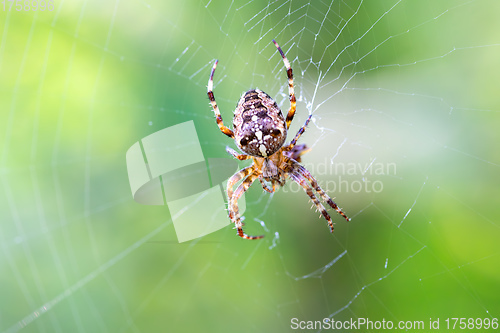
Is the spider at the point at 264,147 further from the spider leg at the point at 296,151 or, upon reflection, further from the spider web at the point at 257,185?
the spider web at the point at 257,185

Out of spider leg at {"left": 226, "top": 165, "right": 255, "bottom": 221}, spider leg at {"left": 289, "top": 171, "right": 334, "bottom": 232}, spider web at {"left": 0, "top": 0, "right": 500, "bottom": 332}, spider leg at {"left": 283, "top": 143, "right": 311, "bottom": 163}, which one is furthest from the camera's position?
spider leg at {"left": 226, "top": 165, "right": 255, "bottom": 221}

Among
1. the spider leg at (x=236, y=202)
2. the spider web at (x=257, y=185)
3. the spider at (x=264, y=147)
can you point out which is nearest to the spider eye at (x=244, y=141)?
the spider at (x=264, y=147)

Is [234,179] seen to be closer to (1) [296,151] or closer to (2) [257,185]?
(2) [257,185]

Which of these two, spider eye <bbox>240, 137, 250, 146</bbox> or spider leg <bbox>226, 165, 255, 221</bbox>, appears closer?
spider eye <bbox>240, 137, 250, 146</bbox>

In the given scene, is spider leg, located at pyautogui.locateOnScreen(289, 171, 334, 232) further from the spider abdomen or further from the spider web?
the spider abdomen

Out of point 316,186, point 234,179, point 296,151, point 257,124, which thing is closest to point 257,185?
point 234,179

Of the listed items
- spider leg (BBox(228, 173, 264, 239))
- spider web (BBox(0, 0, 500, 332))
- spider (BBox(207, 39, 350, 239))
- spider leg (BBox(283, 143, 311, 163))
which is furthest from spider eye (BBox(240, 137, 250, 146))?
spider web (BBox(0, 0, 500, 332))
